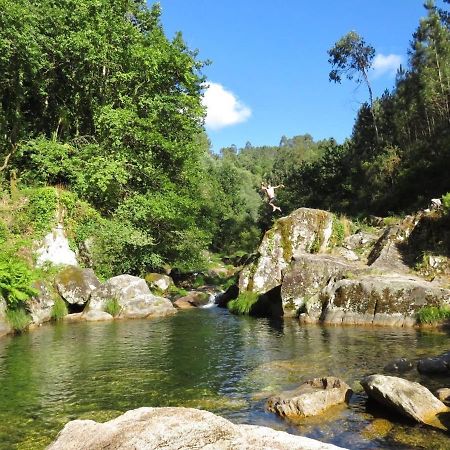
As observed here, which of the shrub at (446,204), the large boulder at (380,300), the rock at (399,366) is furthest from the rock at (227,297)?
the rock at (399,366)

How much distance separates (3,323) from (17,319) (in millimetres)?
784

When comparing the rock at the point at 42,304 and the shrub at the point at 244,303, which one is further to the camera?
the shrub at the point at 244,303

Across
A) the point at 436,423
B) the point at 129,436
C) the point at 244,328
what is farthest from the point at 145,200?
the point at 129,436

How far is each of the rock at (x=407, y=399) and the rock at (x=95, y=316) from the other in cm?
1756

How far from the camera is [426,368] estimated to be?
38.8ft

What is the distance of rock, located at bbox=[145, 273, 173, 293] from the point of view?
33844 mm

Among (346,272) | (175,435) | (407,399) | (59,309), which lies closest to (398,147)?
(346,272)

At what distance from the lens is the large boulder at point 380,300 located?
19766 millimetres

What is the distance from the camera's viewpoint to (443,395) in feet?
31.2

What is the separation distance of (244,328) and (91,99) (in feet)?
68.4

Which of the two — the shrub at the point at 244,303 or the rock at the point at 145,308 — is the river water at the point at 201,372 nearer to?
the rock at the point at 145,308

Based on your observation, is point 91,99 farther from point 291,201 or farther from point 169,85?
point 291,201

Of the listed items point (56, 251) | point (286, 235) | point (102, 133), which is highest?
point (102, 133)

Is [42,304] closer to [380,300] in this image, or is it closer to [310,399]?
[380,300]
